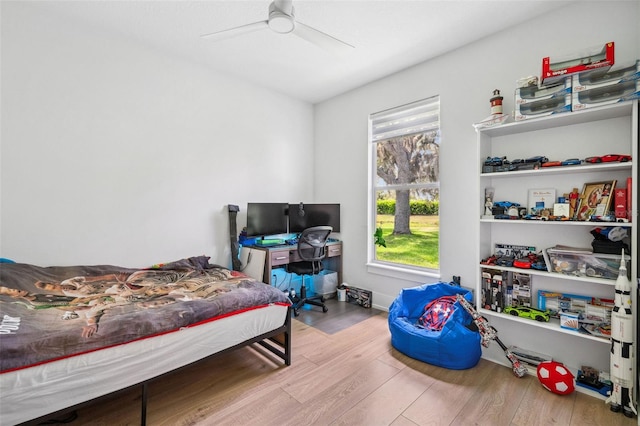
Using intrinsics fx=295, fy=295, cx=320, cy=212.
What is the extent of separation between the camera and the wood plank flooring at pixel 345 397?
1.75m

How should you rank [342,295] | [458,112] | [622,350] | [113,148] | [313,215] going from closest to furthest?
[622,350]
[113,148]
[458,112]
[342,295]
[313,215]

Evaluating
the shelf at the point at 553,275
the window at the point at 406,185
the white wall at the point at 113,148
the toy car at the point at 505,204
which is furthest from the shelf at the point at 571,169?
the white wall at the point at 113,148

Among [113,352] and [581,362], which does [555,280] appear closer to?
[581,362]

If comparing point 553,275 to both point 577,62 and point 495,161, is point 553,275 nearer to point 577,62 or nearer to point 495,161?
point 495,161

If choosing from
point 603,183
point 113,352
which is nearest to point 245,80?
point 113,352

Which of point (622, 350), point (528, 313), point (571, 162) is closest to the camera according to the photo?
point (622, 350)

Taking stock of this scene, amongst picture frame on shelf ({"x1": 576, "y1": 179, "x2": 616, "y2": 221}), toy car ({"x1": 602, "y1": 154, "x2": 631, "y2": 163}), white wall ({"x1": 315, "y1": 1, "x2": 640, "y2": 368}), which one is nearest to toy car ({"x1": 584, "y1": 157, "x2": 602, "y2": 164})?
toy car ({"x1": 602, "y1": 154, "x2": 631, "y2": 163})

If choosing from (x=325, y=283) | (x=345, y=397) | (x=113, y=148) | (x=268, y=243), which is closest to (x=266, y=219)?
(x=268, y=243)

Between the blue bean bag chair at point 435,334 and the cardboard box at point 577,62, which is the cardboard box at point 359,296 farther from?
the cardboard box at point 577,62

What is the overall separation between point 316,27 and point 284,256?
2354 mm

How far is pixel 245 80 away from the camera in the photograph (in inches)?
147

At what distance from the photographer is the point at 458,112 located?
2936mm

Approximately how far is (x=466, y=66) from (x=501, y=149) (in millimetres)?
918

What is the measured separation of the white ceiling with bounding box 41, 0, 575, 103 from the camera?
235cm
